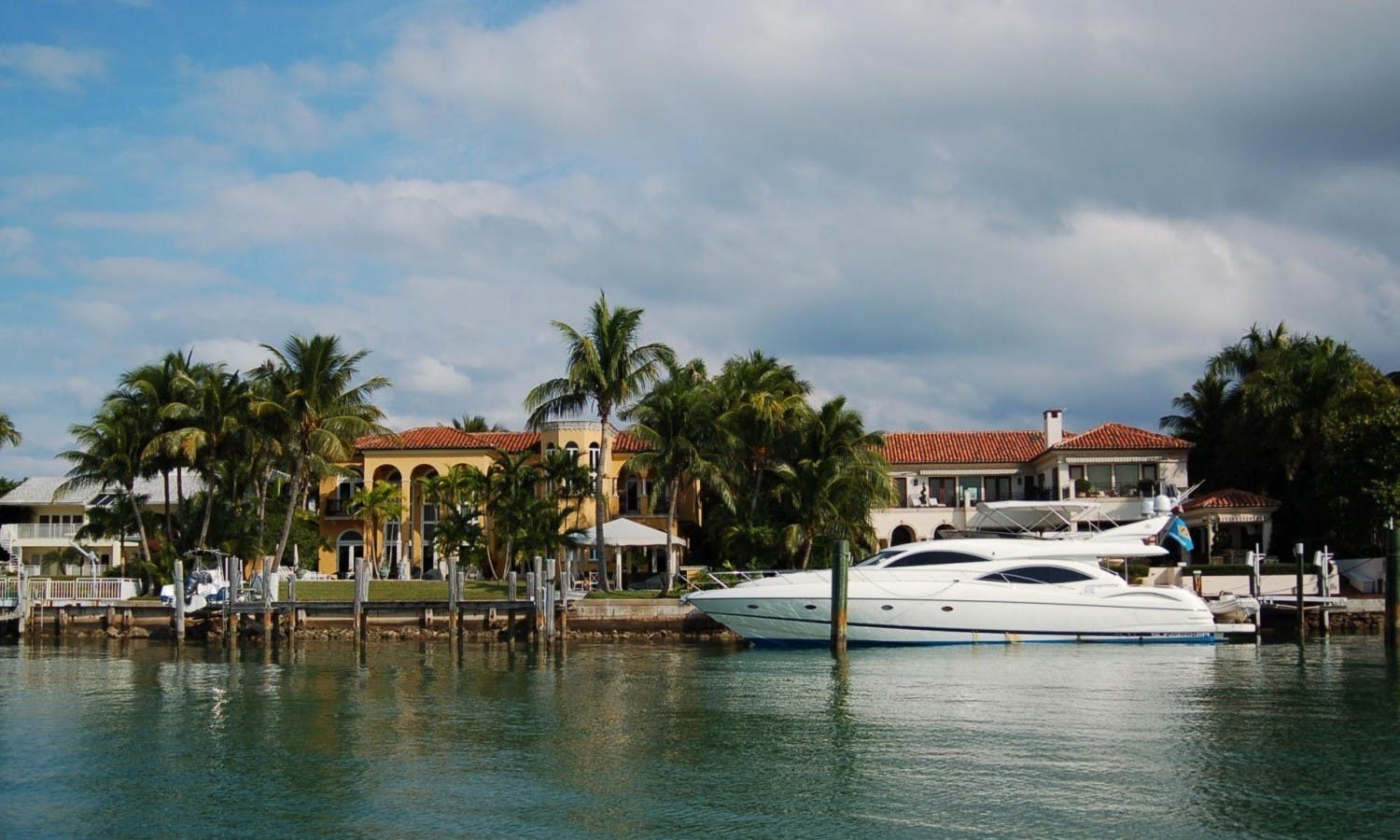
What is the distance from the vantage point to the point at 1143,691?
2534 centimetres

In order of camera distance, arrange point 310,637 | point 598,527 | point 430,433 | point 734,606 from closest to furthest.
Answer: point 734,606
point 310,637
point 598,527
point 430,433

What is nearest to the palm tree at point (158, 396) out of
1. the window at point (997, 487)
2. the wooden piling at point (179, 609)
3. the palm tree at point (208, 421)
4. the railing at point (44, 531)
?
the palm tree at point (208, 421)

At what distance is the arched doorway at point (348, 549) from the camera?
2373 inches

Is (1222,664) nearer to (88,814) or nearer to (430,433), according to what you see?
(88,814)

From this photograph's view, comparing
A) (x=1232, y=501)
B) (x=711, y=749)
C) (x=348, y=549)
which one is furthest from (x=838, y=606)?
(x=348, y=549)

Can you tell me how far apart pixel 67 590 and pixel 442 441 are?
21.0 metres

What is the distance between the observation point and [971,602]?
33.3m

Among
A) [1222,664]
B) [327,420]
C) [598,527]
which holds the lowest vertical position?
[1222,664]

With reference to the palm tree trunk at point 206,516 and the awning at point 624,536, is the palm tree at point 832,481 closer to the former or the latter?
the awning at point 624,536

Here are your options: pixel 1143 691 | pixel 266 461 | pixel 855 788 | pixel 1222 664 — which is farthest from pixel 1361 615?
pixel 266 461

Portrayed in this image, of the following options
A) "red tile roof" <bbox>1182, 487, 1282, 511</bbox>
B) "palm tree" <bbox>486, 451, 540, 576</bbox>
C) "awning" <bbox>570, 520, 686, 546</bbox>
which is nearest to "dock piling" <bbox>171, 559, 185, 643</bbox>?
"palm tree" <bbox>486, 451, 540, 576</bbox>

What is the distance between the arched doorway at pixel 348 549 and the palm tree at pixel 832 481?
917 inches

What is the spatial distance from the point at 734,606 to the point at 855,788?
17.9 meters

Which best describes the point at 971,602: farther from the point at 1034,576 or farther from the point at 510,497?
the point at 510,497
